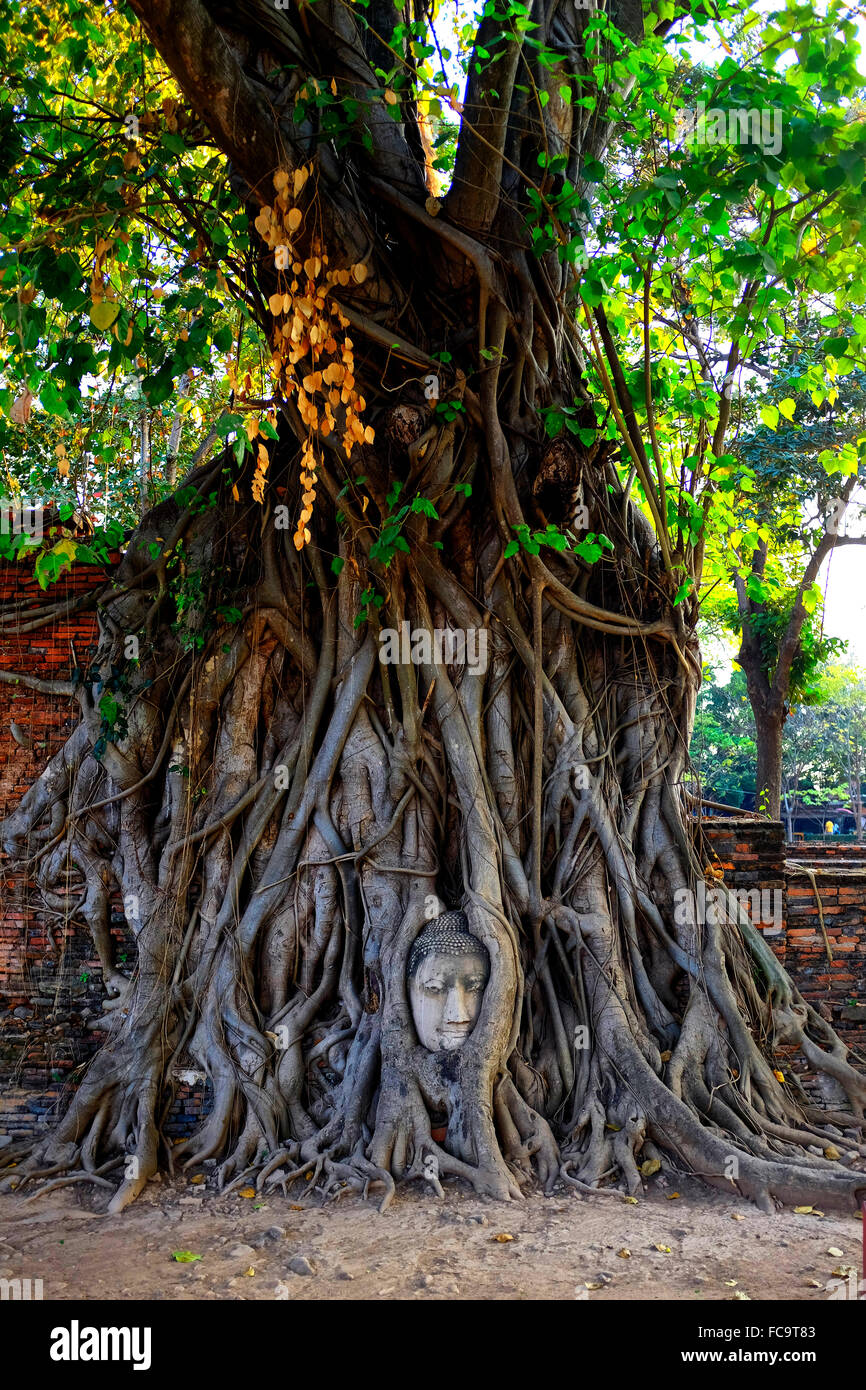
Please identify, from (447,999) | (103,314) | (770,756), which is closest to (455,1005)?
(447,999)

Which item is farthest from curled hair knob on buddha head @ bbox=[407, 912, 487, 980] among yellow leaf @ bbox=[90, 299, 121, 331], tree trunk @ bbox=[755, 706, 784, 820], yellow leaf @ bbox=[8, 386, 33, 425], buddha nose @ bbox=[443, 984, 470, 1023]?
yellow leaf @ bbox=[8, 386, 33, 425]

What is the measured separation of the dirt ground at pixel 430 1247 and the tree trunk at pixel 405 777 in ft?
0.51

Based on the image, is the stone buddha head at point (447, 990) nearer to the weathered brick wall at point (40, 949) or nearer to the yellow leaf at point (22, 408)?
the weathered brick wall at point (40, 949)

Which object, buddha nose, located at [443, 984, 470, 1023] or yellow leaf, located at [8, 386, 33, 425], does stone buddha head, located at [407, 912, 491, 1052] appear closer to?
buddha nose, located at [443, 984, 470, 1023]

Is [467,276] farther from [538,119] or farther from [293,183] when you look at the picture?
[293,183]

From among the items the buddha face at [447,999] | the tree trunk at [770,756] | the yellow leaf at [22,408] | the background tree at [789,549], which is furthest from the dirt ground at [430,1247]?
the yellow leaf at [22,408]

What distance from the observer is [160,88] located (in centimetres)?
520

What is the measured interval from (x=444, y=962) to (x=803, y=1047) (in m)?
1.95

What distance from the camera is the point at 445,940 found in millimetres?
4309

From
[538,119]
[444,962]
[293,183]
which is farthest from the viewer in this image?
[538,119]

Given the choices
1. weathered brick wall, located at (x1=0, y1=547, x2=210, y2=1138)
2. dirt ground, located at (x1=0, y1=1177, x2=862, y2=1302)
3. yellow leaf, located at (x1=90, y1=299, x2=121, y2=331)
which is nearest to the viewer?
dirt ground, located at (x1=0, y1=1177, x2=862, y2=1302)

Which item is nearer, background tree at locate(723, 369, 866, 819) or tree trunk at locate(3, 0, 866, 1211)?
tree trunk at locate(3, 0, 866, 1211)

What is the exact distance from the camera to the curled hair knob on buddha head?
4273 mm

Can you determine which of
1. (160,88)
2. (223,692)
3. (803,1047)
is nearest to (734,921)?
(803,1047)
